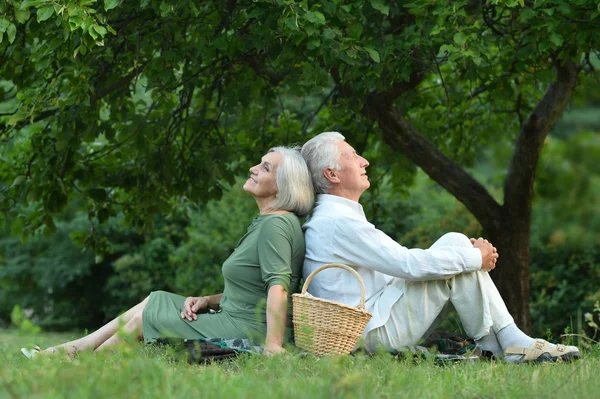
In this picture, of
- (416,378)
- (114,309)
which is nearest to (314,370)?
(416,378)

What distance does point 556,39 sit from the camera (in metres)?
5.02

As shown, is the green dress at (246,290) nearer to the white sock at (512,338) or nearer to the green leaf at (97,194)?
the white sock at (512,338)

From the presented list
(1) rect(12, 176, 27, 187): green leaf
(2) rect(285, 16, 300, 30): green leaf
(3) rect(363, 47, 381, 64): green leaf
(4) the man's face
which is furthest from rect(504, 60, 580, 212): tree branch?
(1) rect(12, 176, 27, 187): green leaf

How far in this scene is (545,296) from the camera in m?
9.39

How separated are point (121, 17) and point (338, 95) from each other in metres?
1.79

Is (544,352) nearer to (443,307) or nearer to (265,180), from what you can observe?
(443,307)

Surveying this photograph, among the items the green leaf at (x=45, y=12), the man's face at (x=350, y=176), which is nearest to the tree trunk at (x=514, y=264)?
the man's face at (x=350, y=176)

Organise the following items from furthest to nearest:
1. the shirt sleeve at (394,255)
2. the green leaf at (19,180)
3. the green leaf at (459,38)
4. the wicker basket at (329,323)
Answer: the green leaf at (19,180) < the green leaf at (459,38) < the shirt sleeve at (394,255) < the wicker basket at (329,323)

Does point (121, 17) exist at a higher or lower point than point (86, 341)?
higher

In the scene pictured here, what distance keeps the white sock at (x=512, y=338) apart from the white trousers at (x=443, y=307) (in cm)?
3

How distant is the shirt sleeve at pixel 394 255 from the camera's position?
4172 mm

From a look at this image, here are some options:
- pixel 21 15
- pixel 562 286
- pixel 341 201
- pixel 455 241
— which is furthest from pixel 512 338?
pixel 562 286

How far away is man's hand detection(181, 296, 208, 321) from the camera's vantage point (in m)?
4.60

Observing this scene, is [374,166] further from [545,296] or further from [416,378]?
[416,378]
